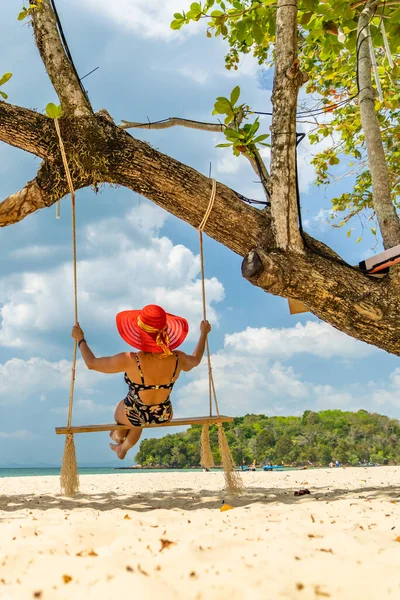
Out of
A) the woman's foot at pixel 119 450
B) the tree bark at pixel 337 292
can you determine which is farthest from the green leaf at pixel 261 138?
the woman's foot at pixel 119 450

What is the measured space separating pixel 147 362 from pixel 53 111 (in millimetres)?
1902

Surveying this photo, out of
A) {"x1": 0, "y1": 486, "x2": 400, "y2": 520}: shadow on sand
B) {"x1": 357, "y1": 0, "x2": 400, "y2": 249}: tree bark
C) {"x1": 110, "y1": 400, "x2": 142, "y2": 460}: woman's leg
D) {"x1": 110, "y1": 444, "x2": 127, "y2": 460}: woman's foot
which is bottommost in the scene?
{"x1": 0, "y1": 486, "x2": 400, "y2": 520}: shadow on sand

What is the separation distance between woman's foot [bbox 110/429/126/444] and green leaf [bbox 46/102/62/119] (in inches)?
94.6

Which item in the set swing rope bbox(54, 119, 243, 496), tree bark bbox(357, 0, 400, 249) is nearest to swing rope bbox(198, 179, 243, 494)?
swing rope bbox(54, 119, 243, 496)

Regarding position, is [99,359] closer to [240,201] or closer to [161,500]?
[161,500]

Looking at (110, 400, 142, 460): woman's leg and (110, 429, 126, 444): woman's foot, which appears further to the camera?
(110, 429, 126, 444): woman's foot

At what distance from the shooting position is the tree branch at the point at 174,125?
5.11 m

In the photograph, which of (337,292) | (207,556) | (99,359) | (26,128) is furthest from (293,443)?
(207,556)

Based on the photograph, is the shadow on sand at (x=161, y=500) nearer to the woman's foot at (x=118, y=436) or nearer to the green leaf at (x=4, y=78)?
the woman's foot at (x=118, y=436)

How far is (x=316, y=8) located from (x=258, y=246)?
1.88 meters

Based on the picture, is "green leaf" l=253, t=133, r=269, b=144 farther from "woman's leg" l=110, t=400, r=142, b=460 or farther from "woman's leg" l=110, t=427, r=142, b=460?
"woman's leg" l=110, t=427, r=142, b=460

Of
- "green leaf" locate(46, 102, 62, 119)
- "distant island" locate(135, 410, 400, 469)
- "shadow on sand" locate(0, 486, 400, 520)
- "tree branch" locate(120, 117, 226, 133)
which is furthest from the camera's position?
"distant island" locate(135, 410, 400, 469)

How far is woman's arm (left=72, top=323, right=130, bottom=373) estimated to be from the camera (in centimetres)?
362

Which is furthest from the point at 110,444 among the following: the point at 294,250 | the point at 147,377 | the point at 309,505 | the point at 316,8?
the point at 316,8
